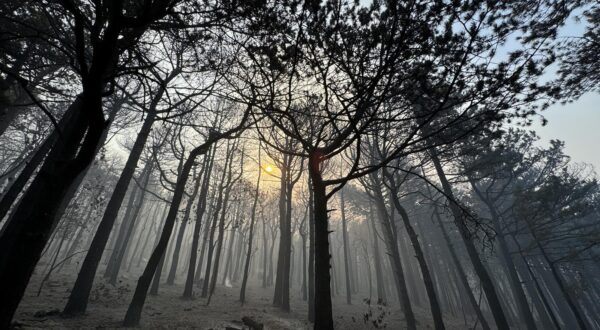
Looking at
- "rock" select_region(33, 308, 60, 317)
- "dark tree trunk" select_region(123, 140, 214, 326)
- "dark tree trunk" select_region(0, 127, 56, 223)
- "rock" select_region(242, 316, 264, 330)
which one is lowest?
"rock" select_region(242, 316, 264, 330)

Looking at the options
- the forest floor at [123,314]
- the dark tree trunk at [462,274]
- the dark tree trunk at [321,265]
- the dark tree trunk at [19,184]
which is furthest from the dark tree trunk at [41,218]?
the dark tree trunk at [462,274]

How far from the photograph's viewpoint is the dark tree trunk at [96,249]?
271 inches

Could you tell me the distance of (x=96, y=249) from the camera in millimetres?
7711

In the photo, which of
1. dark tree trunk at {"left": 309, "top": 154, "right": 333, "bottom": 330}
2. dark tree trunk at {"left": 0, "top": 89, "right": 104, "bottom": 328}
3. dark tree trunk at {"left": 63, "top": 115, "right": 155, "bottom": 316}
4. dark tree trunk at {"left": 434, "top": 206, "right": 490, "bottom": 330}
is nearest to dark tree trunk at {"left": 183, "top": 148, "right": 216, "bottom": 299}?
dark tree trunk at {"left": 63, "top": 115, "right": 155, "bottom": 316}

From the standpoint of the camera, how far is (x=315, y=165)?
17.1 feet

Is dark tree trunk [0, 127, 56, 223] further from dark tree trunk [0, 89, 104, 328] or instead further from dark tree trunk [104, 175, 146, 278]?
dark tree trunk [104, 175, 146, 278]

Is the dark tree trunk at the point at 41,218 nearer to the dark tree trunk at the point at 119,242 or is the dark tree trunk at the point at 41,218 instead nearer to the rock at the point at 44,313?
the rock at the point at 44,313

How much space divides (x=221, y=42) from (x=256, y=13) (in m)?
1.09

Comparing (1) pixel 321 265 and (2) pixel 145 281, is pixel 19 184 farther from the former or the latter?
(1) pixel 321 265

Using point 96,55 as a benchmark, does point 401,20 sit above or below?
above

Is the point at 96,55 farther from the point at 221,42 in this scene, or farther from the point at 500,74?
the point at 500,74

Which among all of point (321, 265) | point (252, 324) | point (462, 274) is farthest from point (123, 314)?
point (462, 274)

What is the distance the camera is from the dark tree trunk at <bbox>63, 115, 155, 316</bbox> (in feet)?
22.6

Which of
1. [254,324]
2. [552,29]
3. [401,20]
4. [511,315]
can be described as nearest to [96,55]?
[401,20]
